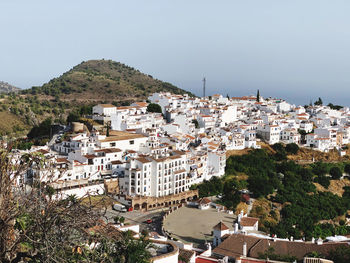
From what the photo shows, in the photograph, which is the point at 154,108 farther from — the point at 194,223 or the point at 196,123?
the point at 194,223

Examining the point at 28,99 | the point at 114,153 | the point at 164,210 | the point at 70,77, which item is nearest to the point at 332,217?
the point at 164,210

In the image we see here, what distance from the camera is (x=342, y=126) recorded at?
5247 cm

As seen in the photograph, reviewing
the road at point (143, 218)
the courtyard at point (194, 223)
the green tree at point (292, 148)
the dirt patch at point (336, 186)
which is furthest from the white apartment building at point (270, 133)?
the road at point (143, 218)

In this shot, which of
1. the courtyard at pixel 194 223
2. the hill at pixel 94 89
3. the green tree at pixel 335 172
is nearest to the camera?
the courtyard at pixel 194 223

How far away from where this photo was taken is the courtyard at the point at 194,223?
23812mm

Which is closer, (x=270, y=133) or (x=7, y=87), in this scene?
(x=270, y=133)

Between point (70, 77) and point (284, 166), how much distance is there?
50.8 meters

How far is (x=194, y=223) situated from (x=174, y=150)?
31.1 feet

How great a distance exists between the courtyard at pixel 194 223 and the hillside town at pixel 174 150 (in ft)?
2.27

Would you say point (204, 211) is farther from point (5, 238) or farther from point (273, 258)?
point (5, 238)

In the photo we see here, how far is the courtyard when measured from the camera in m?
23.8

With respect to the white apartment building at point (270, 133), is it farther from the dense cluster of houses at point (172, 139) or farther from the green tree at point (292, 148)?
the green tree at point (292, 148)

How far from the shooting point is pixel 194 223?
26406 mm

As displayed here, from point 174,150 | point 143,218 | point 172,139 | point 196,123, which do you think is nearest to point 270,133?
point 196,123
